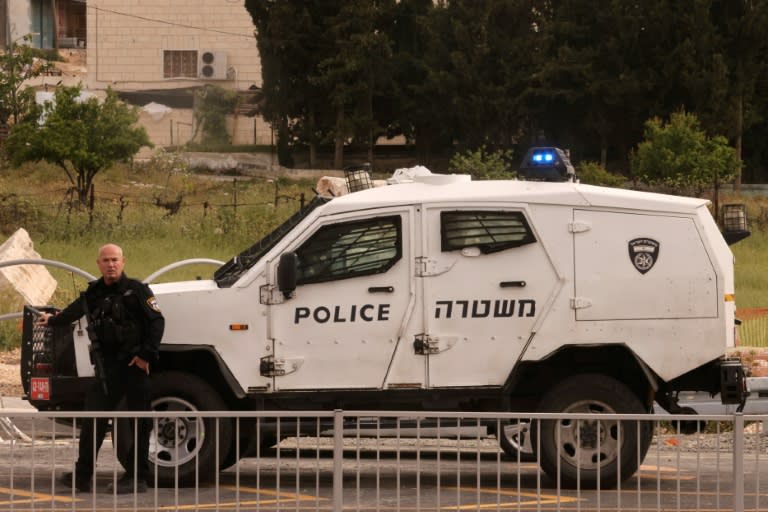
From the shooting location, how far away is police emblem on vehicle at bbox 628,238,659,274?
10859 mm

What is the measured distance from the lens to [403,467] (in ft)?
29.6

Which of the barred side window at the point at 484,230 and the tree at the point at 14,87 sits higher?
the tree at the point at 14,87

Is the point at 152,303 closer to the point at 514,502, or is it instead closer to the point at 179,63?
the point at 514,502

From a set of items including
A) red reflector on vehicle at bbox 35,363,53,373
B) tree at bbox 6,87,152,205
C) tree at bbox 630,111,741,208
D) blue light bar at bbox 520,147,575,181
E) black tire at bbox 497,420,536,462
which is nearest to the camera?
black tire at bbox 497,420,536,462

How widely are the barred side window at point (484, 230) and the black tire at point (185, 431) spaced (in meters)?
1.94

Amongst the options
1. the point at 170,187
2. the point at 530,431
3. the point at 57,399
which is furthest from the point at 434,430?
the point at 170,187

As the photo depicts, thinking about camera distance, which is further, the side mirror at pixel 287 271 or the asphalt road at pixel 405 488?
the side mirror at pixel 287 271

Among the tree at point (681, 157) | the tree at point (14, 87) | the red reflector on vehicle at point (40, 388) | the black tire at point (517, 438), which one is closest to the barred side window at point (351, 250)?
the black tire at point (517, 438)

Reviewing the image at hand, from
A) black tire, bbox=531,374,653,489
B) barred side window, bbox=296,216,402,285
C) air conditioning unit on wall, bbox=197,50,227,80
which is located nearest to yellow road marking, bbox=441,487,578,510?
black tire, bbox=531,374,653,489

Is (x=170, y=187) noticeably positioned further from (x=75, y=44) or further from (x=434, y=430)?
(x=434, y=430)

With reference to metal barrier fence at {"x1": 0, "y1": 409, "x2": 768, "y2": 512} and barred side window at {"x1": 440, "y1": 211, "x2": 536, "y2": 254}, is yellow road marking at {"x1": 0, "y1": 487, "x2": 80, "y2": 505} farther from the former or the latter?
barred side window at {"x1": 440, "y1": 211, "x2": 536, "y2": 254}

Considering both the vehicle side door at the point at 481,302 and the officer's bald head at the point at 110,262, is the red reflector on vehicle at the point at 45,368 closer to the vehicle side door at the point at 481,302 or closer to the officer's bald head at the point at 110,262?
the officer's bald head at the point at 110,262

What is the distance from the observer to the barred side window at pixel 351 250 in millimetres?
10891

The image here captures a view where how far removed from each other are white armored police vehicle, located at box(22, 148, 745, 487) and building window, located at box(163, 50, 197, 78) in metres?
60.7
